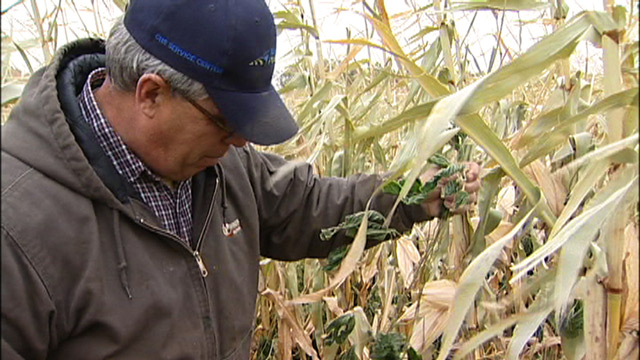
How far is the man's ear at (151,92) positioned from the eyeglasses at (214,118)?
0.04m

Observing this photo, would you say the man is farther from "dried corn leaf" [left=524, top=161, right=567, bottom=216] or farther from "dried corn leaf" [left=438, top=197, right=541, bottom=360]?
"dried corn leaf" [left=438, top=197, right=541, bottom=360]

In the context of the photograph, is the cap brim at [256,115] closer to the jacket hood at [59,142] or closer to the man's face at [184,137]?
the man's face at [184,137]

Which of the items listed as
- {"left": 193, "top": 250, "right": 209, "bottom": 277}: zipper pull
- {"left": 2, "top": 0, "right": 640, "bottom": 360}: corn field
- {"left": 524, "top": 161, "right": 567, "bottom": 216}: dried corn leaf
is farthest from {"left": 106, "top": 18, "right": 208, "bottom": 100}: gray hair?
{"left": 524, "top": 161, "right": 567, "bottom": 216}: dried corn leaf

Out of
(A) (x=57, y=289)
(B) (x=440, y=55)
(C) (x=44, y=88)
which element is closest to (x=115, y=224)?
(A) (x=57, y=289)

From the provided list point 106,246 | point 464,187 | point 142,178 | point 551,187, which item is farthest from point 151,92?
point 551,187

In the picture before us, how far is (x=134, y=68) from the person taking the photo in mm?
1209

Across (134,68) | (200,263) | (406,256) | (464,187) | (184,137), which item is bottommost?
(406,256)

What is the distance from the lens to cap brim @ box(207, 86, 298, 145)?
121 centimetres

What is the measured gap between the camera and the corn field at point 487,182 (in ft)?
2.71

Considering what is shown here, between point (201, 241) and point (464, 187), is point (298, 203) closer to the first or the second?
point (201, 241)

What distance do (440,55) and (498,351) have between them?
2.11 feet

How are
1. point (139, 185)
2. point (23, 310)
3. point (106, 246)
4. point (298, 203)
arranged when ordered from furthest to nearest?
point (298, 203), point (139, 185), point (106, 246), point (23, 310)

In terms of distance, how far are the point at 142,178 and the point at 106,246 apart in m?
0.17

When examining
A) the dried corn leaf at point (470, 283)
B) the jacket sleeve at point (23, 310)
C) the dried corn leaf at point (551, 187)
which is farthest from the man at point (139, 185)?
the dried corn leaf at point (470, 283)
